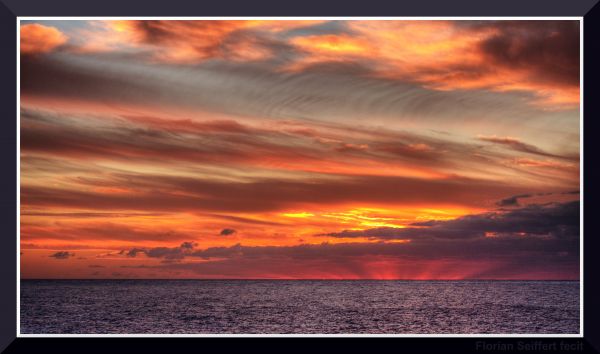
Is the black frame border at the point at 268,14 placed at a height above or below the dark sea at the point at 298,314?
above

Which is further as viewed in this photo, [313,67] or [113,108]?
[113,108]

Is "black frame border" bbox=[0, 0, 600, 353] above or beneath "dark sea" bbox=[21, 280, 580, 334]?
above

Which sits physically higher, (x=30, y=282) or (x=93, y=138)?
(x=93, y=138)

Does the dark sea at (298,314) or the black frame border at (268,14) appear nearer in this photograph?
the black frame border at (268,14)

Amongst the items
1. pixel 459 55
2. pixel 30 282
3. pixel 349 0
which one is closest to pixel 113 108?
pixel 459 55

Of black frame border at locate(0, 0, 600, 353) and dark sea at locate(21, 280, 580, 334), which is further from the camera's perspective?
dark sea at locate(21, 280, 580, 334)

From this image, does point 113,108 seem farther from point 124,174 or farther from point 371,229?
point 371,229

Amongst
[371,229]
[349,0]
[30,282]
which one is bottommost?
[30,282]

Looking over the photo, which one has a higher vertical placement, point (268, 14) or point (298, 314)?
point (268, 14)

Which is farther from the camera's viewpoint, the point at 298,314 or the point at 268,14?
the point at 298,314

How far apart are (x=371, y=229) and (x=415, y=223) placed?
2613 millimetres

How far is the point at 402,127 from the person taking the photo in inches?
891
